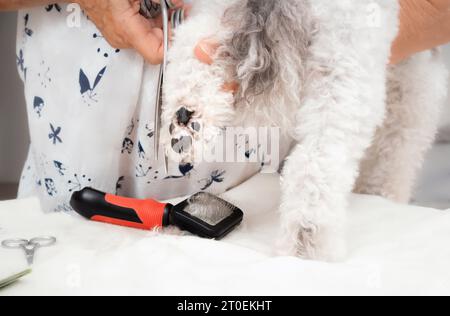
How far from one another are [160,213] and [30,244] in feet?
0.62

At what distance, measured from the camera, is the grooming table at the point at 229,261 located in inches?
21.6

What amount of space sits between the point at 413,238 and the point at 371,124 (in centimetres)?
19

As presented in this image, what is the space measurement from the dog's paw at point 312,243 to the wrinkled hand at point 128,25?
312 mm

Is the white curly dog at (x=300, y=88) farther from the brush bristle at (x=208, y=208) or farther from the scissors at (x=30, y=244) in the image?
the scissors at (x=30, y=244)

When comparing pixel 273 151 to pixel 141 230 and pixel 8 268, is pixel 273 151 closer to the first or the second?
pixel 141 230

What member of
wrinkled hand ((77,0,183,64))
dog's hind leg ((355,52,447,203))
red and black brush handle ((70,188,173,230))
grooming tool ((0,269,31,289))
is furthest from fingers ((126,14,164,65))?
dog's hind leg ((355,52,447,203))

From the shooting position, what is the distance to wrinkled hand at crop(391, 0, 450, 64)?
2.40ft

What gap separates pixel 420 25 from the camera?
2.46 ft

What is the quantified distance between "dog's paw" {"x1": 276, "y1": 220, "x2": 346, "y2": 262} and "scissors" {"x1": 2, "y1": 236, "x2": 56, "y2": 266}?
Answer: 32cm

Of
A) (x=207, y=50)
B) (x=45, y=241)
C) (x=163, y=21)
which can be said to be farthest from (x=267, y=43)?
(x=45, y=241)

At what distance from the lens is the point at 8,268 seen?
595 mm

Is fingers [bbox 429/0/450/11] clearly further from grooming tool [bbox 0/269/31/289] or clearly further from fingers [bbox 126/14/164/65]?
grooming tool [bbox 0/269/31/289]

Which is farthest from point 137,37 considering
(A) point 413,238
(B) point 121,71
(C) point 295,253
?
(A) point 413,238

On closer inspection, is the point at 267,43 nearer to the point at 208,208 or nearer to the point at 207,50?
the point at 207,50
